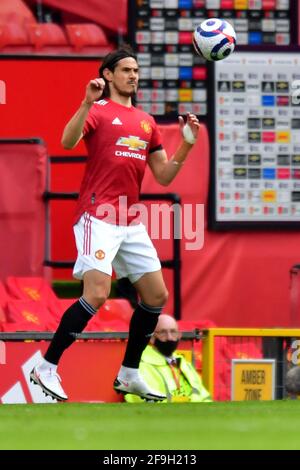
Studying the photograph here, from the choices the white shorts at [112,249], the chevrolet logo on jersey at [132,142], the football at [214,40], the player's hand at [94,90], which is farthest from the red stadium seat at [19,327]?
the player's hand at [94,90]

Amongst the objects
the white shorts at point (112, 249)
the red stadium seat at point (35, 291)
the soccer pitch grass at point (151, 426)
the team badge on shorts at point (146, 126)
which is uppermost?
the team badge on shorts at point (146, 126)

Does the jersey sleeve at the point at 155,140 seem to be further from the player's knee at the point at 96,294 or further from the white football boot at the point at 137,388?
the white football boot at the point at 137,388

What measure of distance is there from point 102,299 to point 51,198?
344 cm

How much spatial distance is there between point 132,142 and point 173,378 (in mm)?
2089

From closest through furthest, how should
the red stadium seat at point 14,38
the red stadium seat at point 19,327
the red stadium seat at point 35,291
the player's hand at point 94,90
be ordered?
the player's hand at point 94,90 < the red stadium seat at point 19,327 < the red stadium seat at point 35,291 < the red stadium seat at point 14,38

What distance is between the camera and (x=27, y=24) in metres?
13.9

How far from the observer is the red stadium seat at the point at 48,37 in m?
13.9

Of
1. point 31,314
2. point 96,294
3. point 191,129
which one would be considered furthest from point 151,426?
point 31,314

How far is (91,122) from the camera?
950 centimetres

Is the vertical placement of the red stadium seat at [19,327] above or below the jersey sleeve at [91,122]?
below

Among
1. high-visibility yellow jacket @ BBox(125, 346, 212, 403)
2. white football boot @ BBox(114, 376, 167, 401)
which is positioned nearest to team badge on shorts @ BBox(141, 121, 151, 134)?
white football boot @ BBox(114, 376, 167, 401)

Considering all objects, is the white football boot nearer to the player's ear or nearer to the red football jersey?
the red football jersey

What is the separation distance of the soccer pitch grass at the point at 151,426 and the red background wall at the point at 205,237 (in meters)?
4.76

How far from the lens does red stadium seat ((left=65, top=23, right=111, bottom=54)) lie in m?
14.0
